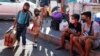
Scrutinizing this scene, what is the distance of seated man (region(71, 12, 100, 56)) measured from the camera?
24.6ft

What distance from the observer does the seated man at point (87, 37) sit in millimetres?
7508

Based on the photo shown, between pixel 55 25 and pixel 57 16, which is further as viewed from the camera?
pixel 55 25

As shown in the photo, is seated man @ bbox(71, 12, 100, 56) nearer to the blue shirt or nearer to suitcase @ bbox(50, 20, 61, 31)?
the blue shirt

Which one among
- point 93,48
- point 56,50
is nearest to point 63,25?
point 56,50

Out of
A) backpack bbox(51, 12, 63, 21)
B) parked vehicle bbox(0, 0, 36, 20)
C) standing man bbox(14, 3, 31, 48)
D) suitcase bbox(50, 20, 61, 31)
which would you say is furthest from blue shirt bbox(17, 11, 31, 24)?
parked vehicle bbox(0, 0, 36, 20)

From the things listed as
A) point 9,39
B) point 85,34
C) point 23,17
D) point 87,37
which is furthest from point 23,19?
point 87,37

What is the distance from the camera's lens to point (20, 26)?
372 inches

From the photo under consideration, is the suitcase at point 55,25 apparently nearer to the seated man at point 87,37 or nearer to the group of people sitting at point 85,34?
the group of people sitting at point 85,34

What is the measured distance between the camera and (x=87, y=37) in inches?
297

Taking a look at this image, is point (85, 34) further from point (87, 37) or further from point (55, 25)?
point (55, 25)

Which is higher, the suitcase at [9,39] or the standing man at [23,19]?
the standing man at [23,19]

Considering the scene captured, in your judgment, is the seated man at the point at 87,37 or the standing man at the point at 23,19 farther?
the standing man at the point at 23,19

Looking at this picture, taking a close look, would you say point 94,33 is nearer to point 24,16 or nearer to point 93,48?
point 93,48

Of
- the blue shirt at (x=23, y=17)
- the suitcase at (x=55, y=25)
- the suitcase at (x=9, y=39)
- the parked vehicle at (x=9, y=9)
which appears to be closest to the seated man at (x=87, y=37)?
the blue shirt at (x=23, y=17)
